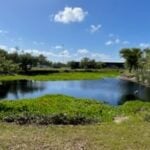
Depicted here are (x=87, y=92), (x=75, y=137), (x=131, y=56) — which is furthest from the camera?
(x=131, y=56)

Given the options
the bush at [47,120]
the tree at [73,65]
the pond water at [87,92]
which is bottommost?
the pond water at [87,92]

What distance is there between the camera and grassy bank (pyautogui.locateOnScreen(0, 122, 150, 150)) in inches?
385

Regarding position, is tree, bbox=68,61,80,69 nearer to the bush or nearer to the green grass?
the bush

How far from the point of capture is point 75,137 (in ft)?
36.4

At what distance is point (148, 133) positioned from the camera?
39.0ft

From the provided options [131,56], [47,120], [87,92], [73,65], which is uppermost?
[131,56]

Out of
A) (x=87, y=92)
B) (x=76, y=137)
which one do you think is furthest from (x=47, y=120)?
(x=87, y=92)

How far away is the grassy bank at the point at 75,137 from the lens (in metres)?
9.78

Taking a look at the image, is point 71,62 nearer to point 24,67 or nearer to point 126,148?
point 24,67

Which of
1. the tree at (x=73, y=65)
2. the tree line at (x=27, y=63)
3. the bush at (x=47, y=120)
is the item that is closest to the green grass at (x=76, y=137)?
the bush at (x=47, y=120)

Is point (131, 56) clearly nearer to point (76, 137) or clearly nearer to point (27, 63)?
point (27, 63)

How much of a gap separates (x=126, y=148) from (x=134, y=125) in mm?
4326

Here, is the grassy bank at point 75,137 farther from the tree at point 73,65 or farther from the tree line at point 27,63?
the tree at point 73,65

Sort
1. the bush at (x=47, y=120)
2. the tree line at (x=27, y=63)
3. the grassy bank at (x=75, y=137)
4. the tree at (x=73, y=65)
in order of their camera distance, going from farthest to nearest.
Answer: the tree at (x=73, y=65) → the tree line at (x=27, y=63) → the bush at (x=47, y=120) → the grassy bank at (x=75, y=137)
